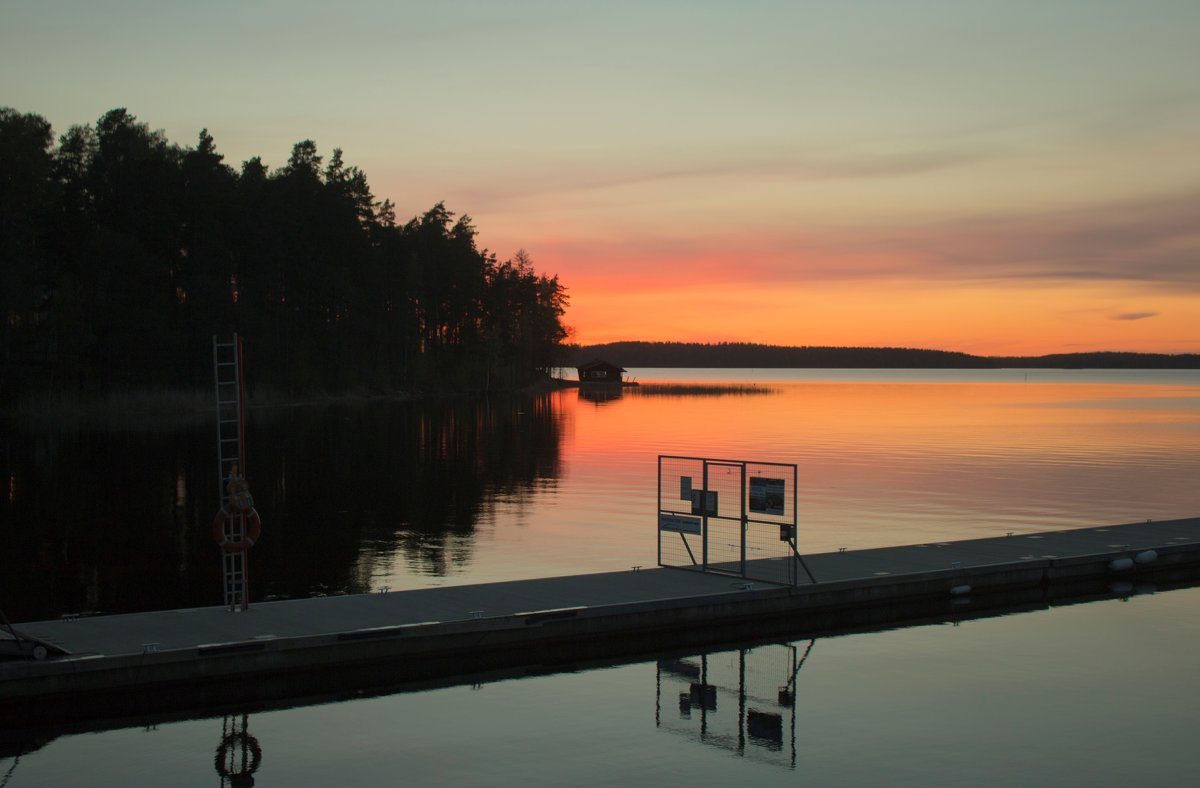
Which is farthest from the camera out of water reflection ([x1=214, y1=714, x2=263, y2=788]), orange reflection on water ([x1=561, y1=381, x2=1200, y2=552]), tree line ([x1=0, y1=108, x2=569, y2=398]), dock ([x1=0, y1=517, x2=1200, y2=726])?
tree line ([x1=0, y1=108, x2=569, y2=398])

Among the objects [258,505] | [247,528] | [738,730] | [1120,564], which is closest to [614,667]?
[738,730]

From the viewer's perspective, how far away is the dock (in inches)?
555

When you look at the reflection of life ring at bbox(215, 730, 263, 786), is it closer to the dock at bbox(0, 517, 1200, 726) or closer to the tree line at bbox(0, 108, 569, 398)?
the dock at bbox(0, 517, 1200, 726)

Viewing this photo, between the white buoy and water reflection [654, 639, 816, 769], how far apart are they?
8.46 metres

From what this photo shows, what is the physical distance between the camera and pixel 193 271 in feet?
292

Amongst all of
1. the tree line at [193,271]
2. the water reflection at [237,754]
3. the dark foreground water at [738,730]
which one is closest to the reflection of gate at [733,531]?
the dark foreground water at [738,730]

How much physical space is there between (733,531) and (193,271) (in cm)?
6775

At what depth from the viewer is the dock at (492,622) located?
1411 centimetres

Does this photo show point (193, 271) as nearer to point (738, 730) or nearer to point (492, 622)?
point (492, 622)

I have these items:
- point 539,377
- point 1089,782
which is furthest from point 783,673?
point 539,377

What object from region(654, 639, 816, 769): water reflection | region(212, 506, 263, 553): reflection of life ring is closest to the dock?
region(654, 639, 816, 769): water reflection

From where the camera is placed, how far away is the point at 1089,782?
12.5 meters

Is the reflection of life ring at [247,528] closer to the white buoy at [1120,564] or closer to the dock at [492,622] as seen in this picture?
the dock at [492,622]

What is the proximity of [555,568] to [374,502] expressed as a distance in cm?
1206
